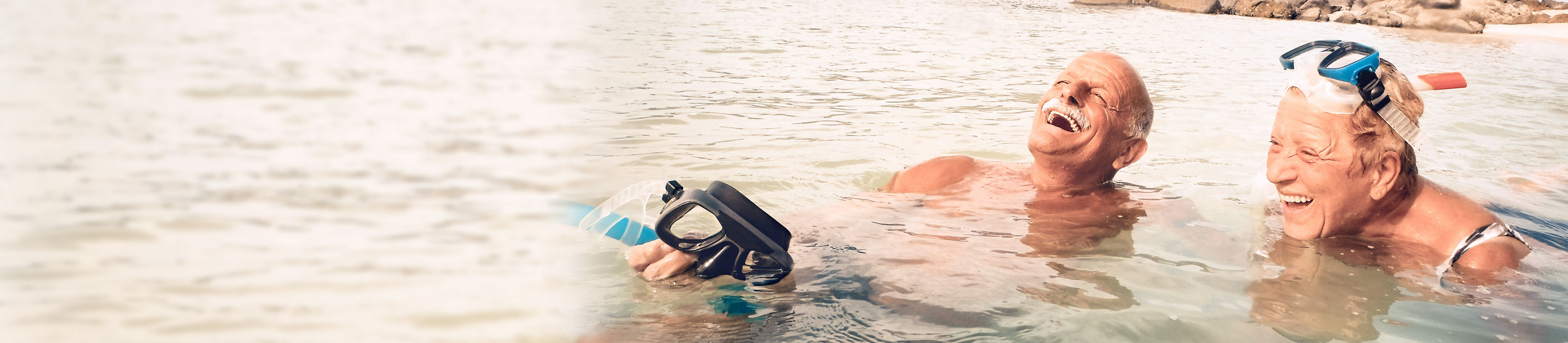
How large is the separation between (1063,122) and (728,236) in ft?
6.60

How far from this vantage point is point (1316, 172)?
3.31 m

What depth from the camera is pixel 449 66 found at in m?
9.10

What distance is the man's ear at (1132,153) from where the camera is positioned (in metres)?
4.17

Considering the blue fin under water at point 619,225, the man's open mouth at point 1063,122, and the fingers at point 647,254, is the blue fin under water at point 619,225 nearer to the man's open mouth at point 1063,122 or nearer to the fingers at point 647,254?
the fingers at point 647,254

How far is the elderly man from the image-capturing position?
3.91m

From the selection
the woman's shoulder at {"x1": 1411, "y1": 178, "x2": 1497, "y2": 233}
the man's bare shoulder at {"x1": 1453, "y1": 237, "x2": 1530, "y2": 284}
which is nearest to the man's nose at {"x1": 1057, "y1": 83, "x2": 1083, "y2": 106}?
the woman's shoulder at {"x1": 1411, "y1": 178, "x2": 1497, "y2": 233}

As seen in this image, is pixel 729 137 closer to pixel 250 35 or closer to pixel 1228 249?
pixel 1228 249

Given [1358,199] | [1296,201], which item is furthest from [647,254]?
[1358,199]

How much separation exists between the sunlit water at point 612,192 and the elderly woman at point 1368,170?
0.18 metres

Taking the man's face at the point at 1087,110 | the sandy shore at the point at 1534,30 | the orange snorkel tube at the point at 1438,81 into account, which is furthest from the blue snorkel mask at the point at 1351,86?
the sandy shore at the point at 1534,30

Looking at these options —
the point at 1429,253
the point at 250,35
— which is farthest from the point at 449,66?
the point at 1429,253

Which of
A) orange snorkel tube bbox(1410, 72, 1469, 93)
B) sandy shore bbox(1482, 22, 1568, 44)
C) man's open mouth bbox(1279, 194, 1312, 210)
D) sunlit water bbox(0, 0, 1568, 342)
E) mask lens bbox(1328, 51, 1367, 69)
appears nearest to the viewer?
A: sunlit water bbox(0, 0, 1568, 342)

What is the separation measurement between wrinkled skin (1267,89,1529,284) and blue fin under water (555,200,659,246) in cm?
244

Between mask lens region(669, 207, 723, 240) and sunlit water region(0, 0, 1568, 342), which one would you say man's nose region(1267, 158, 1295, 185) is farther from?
mask lens region(669, 207, 723, 240)
